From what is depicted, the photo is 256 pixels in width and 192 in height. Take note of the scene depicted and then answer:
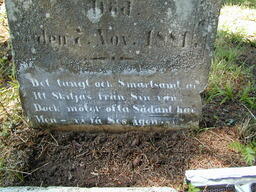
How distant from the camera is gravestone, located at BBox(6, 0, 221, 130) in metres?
1.96

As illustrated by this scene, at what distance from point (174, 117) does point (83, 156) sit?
2.48 feet

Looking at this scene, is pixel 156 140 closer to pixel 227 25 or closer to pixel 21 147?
pixel 21 147

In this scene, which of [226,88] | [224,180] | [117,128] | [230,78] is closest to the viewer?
[224,180]

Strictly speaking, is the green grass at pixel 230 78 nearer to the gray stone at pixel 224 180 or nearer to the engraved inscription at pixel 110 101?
the engraved inscription at pixel 110 101

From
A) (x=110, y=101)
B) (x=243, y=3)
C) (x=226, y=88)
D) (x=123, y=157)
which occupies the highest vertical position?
(x=243, y=3)

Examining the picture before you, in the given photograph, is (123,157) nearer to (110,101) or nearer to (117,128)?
(117,128)

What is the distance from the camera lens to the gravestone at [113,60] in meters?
1.96

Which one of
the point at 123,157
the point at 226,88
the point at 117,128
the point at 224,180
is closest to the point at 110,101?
the point at 117,128

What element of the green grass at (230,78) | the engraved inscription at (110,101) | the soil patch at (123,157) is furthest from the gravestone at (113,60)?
the green grass at (230,78)

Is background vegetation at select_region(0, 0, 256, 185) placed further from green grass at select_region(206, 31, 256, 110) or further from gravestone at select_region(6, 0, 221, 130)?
gravestone at select_region(6, 0, 221, 130)

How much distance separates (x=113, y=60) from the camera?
6.95 ft

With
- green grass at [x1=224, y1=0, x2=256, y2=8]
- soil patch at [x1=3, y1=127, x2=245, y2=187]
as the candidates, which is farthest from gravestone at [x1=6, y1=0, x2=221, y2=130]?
green grass at [x1=224, y1=0, x2=256, y2=8]

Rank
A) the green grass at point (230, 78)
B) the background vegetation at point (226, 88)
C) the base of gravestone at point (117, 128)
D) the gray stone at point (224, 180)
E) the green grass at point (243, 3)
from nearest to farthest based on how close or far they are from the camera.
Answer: the gray stone at point (224, 180), the background vegetation at point (226, 88), the base of gravestone at point (117, 128), the green grass at point (230, 78), the green grass at point (243, 3)

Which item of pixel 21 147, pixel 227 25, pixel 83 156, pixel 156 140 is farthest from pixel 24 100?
pixel 227 25
